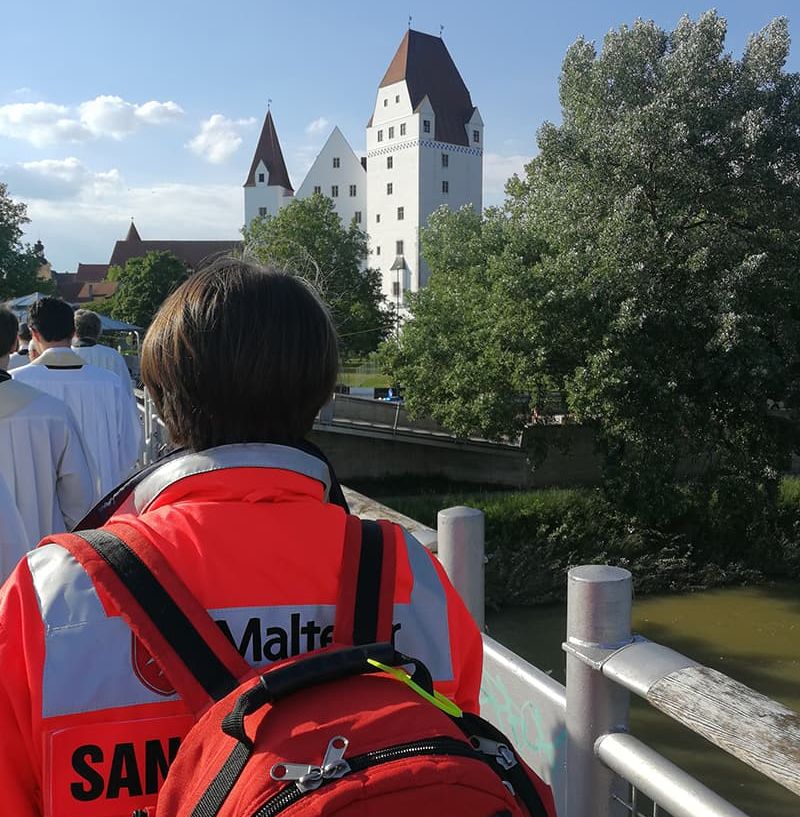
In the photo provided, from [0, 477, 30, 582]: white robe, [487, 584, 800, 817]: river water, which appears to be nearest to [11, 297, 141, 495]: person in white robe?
[0, 477, 30, 582]: white robe

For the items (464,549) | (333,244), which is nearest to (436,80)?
(333,244)

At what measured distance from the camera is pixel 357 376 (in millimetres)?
37875

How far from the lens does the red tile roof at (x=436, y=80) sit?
73250 mm

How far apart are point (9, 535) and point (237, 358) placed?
49.3 inches

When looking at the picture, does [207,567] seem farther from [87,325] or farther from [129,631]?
[87,325]

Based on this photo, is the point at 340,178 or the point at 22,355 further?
the point at 340,178

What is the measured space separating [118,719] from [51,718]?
0.07 m

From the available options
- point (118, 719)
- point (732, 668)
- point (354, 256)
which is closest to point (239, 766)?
point (118, 719)

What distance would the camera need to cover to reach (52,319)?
4426mm

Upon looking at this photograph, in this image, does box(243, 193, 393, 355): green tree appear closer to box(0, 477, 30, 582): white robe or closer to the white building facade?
the white building facade

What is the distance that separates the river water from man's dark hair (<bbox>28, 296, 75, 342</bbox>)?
8.02m

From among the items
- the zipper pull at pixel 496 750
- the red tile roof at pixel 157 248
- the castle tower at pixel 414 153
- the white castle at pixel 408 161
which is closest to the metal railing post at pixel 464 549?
the zipper pull at pixel 496 750

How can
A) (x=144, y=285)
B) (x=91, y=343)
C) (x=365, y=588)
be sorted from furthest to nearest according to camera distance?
(x=144, y=285)
(x=91, y=343)
(x=365, y=588)

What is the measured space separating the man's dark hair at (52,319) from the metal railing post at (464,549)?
2453mm
